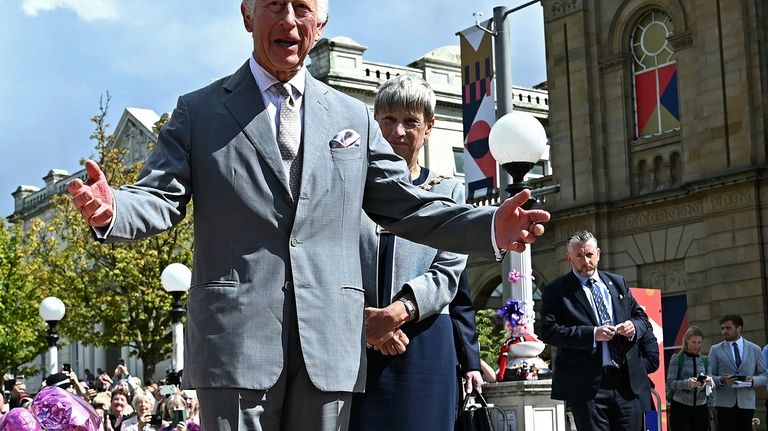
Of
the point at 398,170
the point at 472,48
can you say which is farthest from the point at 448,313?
the point at 472,48

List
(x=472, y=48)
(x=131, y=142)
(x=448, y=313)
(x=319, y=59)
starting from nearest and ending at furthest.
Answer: (x=448, y=313) < (x=472, y=48) < (x=319, y=59) < (x=131, y=142)

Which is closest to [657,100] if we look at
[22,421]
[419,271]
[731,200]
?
[731,200]

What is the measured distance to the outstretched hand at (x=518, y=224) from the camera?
3.84 m

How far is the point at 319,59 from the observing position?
43.5 m

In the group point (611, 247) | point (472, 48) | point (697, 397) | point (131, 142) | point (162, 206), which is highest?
point (131, 142)

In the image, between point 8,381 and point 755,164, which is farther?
point 755,164

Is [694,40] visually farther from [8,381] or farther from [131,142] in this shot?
[131,142]

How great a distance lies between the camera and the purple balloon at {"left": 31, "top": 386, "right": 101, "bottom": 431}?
859cm

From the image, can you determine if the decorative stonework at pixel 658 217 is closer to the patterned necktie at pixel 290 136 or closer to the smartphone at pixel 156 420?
the smartphone at pixel 156 420

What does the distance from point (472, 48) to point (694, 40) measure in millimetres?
7466

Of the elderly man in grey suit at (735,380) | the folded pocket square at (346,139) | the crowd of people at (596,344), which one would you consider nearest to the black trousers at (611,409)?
the crowd of people at (596,344)

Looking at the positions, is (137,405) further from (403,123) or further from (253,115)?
(253,115)

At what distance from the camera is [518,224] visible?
151 inches

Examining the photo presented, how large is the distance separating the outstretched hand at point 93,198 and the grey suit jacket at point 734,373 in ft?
46.1
